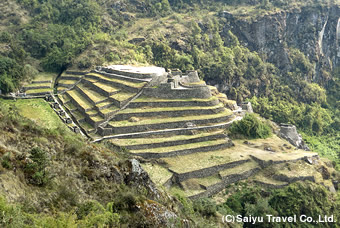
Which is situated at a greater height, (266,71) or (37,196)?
(37,196)

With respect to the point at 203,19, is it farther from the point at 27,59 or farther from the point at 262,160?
the point at 262,160

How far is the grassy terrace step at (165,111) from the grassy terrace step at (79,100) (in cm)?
297

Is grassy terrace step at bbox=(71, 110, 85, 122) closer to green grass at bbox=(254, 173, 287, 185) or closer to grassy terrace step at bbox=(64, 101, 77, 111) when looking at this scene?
grassy terrace step at bbox=(64, 101, 77, 111)

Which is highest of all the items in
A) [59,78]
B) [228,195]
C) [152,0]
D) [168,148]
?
[152,0]

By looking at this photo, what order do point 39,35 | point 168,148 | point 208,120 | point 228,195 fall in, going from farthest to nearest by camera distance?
1. point 39,35
2. point 208,120
3. point 168,148
4. point 228,195

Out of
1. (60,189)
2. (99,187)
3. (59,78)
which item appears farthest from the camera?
(59,78)

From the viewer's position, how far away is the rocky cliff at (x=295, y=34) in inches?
2105

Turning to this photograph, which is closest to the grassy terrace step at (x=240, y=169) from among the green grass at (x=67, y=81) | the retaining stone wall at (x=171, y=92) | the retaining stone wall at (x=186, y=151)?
the retaining stone wall at (x=186, y=151)

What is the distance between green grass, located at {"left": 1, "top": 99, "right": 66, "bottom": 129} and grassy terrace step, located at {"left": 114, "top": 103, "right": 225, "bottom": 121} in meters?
4.52

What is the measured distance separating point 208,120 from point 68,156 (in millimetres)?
16469

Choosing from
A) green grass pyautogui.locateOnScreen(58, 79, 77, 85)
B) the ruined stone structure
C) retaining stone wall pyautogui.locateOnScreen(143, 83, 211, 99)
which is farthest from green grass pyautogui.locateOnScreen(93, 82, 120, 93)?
the ruined stone structure

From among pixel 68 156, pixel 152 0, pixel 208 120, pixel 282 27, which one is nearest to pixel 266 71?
pixel 282 27

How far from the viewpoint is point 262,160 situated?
21094 mm

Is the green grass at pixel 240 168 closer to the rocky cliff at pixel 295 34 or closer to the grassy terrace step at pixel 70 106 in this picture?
the grassy terrace step at pixel 70 106
